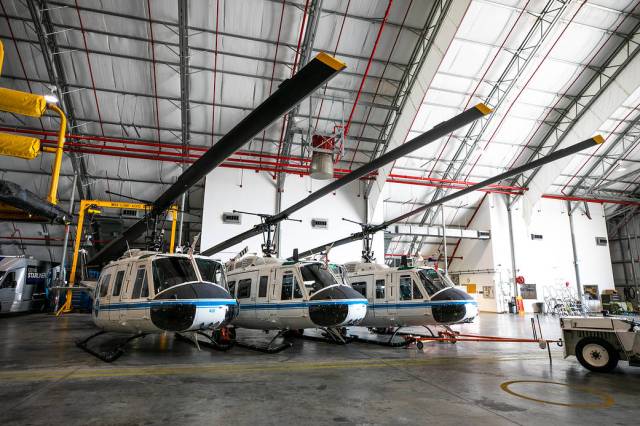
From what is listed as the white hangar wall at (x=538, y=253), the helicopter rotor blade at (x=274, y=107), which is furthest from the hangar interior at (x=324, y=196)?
the white hangar wall at (x=538, y=253)

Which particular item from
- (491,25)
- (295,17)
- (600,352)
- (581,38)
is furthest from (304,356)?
(581,38)

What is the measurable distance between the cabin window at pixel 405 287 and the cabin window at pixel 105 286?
21.9ft

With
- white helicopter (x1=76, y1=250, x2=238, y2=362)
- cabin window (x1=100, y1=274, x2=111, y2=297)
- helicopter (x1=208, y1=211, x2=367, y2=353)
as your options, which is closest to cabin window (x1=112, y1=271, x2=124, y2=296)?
white helicopter (x1=76, y1=250, x2=238, y2=362)

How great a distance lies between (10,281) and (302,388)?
16189mm

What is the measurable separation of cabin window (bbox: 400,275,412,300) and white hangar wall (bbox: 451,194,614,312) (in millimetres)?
16586

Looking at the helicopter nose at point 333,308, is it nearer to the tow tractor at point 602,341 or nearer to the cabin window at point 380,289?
the cabin window at point 380,289

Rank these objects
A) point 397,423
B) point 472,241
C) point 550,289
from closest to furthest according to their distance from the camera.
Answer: point 397,423 < point 550,289 < point 472,241

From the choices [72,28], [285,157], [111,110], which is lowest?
[285,157]

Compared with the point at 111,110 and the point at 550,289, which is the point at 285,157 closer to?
the point at 111,110

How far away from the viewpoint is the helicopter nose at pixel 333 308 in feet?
25.5

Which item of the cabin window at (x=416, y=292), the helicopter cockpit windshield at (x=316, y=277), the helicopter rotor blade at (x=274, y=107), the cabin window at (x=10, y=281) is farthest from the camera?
the cabin window at (x=10, y=281)

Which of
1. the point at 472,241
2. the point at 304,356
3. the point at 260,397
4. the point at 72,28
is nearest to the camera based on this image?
the point at 260,397

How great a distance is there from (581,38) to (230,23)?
50.5ft

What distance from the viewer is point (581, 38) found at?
16.5m
